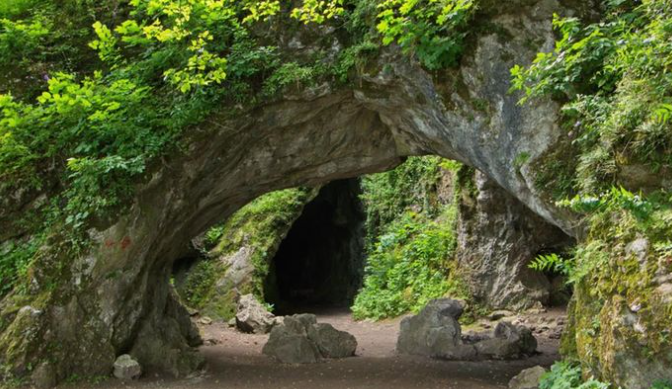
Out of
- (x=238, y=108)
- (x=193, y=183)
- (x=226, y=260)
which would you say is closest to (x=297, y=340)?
(x=193, y=183)

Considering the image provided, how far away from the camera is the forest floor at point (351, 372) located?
822cm

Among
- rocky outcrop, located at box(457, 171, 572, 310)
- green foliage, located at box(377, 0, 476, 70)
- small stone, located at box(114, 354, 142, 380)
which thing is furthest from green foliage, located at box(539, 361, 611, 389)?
rocky outcrop, located at box(457, 171, 572, 310)

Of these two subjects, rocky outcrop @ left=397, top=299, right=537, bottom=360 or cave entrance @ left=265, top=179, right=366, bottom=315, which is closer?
rocky outcrop @ left=397, top=299, right=537, bottom=360

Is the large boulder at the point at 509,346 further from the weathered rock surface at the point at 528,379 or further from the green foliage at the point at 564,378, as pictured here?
the green foliage at the point at 564,378

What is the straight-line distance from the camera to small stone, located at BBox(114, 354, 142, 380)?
7.84m

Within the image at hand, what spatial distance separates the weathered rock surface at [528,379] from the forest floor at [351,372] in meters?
0.47

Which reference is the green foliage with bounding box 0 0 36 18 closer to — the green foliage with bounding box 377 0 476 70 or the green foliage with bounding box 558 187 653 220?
the green foliage with bounding box 377 0 476 70

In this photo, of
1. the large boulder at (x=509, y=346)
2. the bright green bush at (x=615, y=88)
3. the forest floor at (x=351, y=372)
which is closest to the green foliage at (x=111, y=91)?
the forest floor at (x=351, y=372)

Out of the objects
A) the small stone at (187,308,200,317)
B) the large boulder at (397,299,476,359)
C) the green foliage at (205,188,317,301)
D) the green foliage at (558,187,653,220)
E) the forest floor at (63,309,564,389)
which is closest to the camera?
the green foliage at (558,187,653,220)

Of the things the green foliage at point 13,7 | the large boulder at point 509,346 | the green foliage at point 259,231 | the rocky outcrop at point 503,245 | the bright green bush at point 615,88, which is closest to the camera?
the bright green bush at point 615,88

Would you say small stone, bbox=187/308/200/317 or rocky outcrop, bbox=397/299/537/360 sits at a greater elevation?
rocky outcrop, bbox=397/299/537/360

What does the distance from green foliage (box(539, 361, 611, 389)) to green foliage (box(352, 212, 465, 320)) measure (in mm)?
8397

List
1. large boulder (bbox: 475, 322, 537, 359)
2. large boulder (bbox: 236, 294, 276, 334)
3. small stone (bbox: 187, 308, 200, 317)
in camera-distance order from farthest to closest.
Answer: small stone (bbox: 187, 308, 200, 317)
large boulder (bbox: 236, 294, 276, 334)
large boulder (bbox: 475, 322, 537, 359)

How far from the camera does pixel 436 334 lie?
10656 mm
